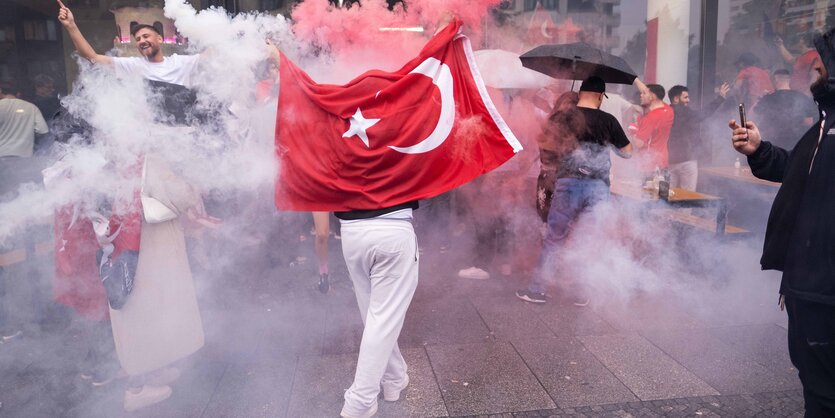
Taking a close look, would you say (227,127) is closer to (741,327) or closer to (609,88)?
(741,327)

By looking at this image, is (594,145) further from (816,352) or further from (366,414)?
(366,414)

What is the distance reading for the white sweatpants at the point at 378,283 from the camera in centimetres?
304

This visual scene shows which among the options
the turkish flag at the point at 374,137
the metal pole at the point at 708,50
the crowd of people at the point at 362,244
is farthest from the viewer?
the metal pole at the point at 708,50

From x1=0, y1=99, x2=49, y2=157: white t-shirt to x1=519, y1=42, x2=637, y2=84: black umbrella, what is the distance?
5.27 m

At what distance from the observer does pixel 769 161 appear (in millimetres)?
2914

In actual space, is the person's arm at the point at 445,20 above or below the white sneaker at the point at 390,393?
above

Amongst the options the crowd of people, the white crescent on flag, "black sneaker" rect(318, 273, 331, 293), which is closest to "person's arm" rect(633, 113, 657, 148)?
the crowd of people

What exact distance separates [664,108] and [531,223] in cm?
230

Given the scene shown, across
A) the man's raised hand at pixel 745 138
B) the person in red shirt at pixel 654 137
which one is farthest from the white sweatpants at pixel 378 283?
the person in red shirt at pixel 654 137

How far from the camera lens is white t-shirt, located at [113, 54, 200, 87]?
3.39 metres

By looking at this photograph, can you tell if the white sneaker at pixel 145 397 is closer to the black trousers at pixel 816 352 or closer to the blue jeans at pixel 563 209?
the blue jeans at pixel 563 209

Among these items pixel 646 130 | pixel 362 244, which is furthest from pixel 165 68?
pixel 646 130

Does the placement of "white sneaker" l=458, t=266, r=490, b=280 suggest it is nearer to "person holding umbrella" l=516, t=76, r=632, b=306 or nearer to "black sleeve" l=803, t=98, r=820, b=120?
"person holding umbrella" l=516, t=76, r=632, b=306

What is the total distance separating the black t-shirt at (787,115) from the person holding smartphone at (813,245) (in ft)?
17.0
